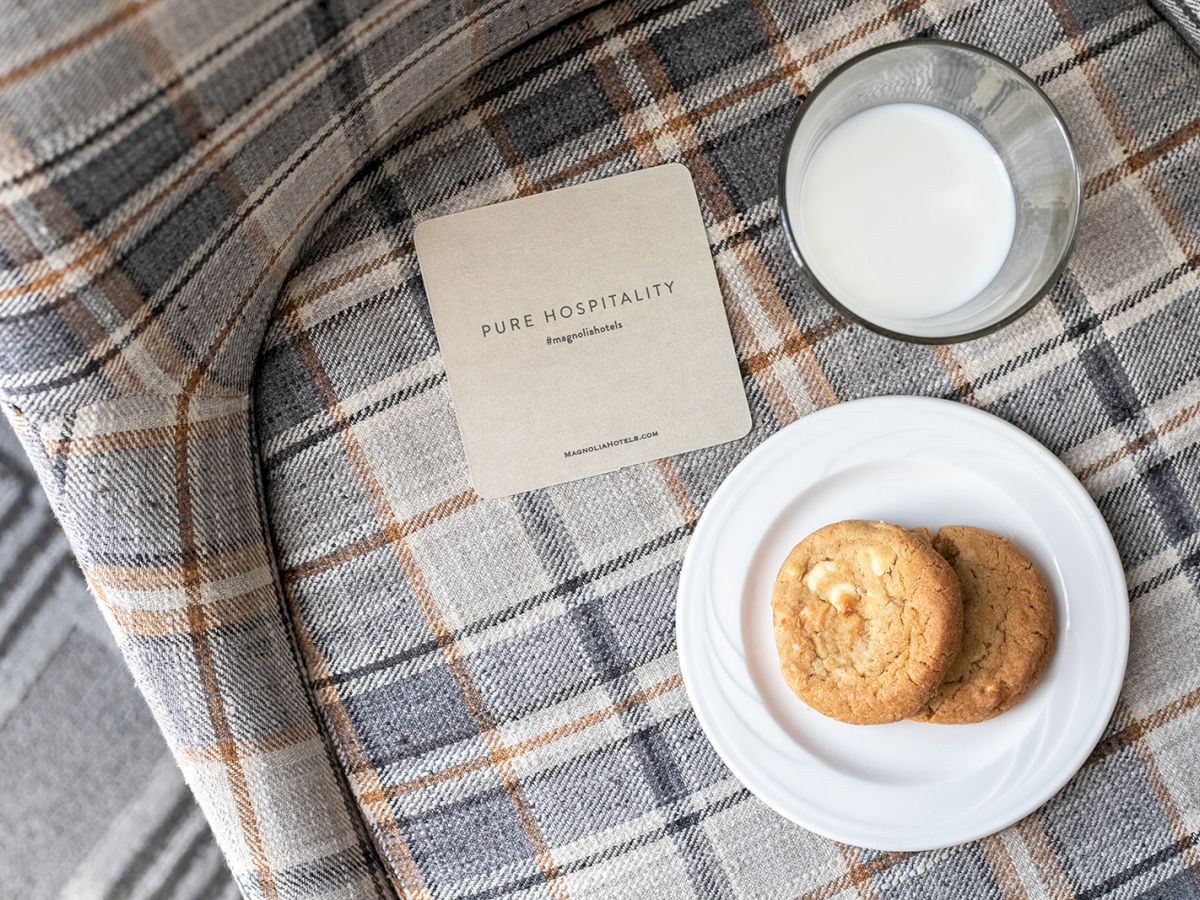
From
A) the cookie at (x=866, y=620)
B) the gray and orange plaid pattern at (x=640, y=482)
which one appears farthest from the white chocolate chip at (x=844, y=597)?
the gray and orange plaid pattern at (x=640, y=482)

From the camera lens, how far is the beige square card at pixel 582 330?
0.73 metres

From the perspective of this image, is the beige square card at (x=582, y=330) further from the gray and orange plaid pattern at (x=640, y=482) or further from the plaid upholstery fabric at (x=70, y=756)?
the plaid upholstery fabric at (x=70, y=756)

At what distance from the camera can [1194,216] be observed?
0.74 meters

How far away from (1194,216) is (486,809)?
70cm

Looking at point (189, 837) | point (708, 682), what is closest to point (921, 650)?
point (708, 682)

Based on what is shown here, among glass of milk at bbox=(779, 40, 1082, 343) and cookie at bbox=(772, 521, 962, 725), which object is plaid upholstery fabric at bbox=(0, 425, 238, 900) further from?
glass of milk at bbox=(779, 40, 1082, 343)

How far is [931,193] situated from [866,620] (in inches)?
11.9

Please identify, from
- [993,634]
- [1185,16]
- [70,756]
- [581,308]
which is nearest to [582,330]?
[581,308]

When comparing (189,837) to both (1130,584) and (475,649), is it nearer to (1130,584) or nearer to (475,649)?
(475,649)

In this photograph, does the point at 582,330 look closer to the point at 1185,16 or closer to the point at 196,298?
the point at 196,298

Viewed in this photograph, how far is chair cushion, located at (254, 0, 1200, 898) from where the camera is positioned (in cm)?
73

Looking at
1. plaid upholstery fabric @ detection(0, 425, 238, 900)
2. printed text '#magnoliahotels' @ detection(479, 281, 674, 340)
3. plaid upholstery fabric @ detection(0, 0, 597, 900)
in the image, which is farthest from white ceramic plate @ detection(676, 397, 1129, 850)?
plaid upholstery fabric @ detection(0, 425, 238, 900)

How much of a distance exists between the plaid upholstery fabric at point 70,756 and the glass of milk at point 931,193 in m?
0.87

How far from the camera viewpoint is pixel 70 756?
1.06m
